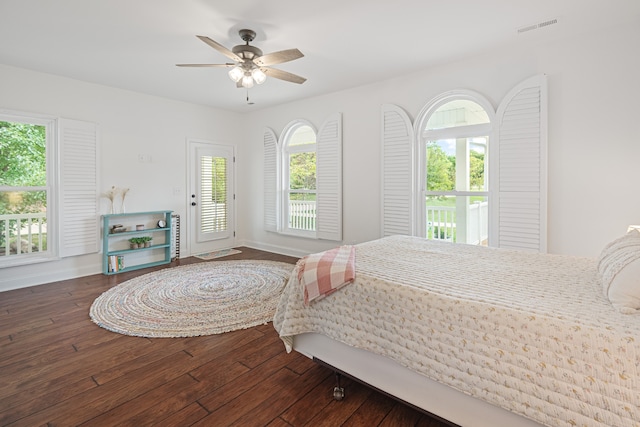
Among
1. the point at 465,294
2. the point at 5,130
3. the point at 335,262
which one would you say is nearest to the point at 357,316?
the point at 335,262

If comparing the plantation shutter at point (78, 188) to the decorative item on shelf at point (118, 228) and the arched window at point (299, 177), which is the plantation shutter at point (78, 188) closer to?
the decorative item on shelf at point (118, 228)

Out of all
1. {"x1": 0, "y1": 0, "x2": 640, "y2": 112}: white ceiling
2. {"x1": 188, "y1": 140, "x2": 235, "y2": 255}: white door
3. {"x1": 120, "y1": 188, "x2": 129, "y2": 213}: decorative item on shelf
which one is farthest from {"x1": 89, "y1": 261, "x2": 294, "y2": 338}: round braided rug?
{"x1": 0, "y1": 0, "x2": 640, "y2": 112}: white ceiling

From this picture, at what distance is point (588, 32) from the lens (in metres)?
2.87

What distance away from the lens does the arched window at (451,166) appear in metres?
3.67

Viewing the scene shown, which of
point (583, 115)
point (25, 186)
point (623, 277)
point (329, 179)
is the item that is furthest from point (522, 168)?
point (25, 186)

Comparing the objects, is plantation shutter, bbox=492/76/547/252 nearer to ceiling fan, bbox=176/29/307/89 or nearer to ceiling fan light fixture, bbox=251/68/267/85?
ceiling fan, bbox=176/29/307/89

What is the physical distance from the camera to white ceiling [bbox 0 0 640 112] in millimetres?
2475

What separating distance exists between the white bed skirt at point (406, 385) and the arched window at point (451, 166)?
Result: 8.21 ft

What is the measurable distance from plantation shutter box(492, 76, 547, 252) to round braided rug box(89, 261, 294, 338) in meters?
2.62

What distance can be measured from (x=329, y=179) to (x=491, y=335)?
3.75 metres

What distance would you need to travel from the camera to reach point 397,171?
406 centimetres

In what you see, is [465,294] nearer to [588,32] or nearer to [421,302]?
[421,302]

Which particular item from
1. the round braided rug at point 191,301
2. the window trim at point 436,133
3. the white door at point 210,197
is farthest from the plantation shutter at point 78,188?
the window trim at point 436,133

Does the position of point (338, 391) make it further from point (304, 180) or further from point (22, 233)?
point (22, 233)
